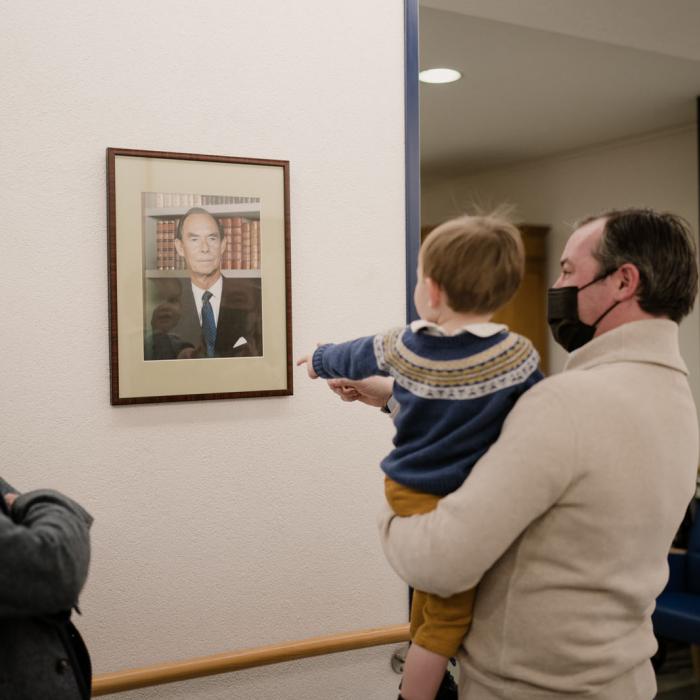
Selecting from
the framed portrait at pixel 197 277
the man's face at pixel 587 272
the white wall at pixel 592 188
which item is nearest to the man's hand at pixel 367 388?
the framed portrait at pixel 197 277

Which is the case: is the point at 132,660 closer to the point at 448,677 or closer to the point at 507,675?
the point at 448,677

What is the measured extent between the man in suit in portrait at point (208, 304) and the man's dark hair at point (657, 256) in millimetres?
865

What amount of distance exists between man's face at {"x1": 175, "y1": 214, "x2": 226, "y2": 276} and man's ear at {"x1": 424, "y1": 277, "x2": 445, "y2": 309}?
28.8 inches

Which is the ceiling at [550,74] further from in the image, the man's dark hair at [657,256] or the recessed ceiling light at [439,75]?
the man's dark hair at [657,256]

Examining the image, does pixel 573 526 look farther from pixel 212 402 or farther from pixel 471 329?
pixel 212 402

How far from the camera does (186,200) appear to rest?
69.4 inches

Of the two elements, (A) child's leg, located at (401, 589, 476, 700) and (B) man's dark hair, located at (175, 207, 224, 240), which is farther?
(B) man's dark hair, located at (175, 207, 224, 240)

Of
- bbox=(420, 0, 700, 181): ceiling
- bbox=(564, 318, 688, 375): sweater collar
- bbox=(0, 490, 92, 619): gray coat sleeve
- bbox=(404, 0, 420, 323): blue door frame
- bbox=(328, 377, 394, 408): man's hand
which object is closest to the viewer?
bbox=(0, 490, 92, 619): gray coat sleeve

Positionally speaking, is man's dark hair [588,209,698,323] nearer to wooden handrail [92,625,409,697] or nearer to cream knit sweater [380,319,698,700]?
cream knit sweater [380,319,698,700]

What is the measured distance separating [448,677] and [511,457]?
1.98ft

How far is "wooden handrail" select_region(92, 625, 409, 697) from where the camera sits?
1.71 metres

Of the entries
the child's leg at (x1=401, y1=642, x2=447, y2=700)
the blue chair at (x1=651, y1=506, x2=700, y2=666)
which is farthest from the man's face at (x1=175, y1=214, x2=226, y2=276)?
the blue chair at (x1=651, y1=506, x2=700, y2=666)

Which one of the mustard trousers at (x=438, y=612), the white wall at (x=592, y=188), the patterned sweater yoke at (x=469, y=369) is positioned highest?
the white wall at (x=592, y=188)

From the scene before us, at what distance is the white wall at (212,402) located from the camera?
5.38 feet
